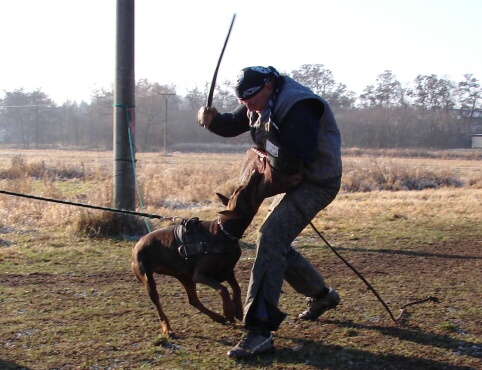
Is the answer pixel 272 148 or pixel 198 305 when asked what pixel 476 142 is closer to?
pixel 198 305

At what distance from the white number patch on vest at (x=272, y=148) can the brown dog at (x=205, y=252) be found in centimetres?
44

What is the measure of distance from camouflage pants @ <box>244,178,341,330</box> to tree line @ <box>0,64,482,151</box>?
3902 centimetres

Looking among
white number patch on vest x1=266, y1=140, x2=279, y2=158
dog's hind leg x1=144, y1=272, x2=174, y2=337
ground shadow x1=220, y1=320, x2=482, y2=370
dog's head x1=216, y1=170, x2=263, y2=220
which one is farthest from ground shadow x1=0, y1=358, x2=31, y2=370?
white number patch on vest x1=266, y1=140, x2=279, y2=158

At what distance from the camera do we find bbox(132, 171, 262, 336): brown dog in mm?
4238

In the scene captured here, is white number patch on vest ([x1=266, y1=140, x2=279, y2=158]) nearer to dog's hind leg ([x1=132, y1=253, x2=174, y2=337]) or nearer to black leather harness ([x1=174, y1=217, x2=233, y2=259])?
black leather harness ([x1=174, y1=217, x2=233, y2=259])

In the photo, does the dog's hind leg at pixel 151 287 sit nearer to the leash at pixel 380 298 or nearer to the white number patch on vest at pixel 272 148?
the leash at pixel 380 298

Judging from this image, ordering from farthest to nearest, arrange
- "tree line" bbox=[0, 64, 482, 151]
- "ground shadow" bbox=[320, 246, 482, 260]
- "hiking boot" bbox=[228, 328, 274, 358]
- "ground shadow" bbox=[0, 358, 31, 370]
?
"tree line" bbox=[0, 64, 482, 151], "ground shadow" bbox=[320, 246, 482, 260], "hiking boot" bbox=[228, 328, 274, 358], "ground shadow" bbox=[0, 358, 31, 370]

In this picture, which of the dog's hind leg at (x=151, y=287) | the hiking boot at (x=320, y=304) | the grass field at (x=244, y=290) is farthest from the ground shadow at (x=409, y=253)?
the dog's hind leg at (x=151, y=287)

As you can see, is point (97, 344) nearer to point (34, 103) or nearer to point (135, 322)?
point (135, 322)

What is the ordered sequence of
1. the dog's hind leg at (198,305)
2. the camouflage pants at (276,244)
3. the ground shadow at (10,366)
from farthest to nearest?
the dog's hind leg at (198,305) → the camouflage pants at (276,244) → the ground shadow at (10,366)

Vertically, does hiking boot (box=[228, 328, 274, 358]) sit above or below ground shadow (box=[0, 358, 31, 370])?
above

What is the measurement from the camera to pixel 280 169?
378cm

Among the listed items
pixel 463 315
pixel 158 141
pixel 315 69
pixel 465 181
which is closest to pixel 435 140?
pixel 315 69

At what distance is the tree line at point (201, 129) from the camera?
2058 inches
